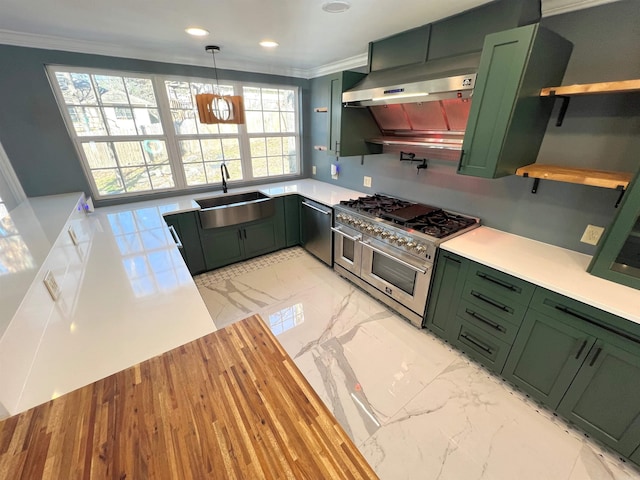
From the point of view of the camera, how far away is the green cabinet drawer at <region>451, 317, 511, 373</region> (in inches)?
68.9

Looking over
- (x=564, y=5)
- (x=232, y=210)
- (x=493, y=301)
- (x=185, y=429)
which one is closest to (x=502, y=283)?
(x=493, y=301)

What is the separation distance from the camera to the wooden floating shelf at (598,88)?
3.90ft

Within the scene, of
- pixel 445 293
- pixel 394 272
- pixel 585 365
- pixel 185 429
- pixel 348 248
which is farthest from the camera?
pixel 348 248

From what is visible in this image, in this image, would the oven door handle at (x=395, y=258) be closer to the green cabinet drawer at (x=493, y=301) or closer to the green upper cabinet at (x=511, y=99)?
the green cabinet drawer at (x=493, y=301)

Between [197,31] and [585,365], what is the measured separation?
3406 mm

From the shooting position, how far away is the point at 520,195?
1.91 meters

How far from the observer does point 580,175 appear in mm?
1422

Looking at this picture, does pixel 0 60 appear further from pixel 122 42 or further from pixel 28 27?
pixel 122 42

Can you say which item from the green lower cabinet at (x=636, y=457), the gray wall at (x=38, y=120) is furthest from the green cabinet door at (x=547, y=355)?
the gray wall at (x=38, y=120)

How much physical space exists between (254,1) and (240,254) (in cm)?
244

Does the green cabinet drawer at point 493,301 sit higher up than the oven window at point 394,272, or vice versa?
the green cabinet drawer at point 493,301

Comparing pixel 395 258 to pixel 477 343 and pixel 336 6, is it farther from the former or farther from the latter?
pixel 336 6

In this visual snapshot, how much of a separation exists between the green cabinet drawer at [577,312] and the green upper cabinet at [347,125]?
77.4 inches

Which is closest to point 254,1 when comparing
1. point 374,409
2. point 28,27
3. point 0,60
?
point 28,27
